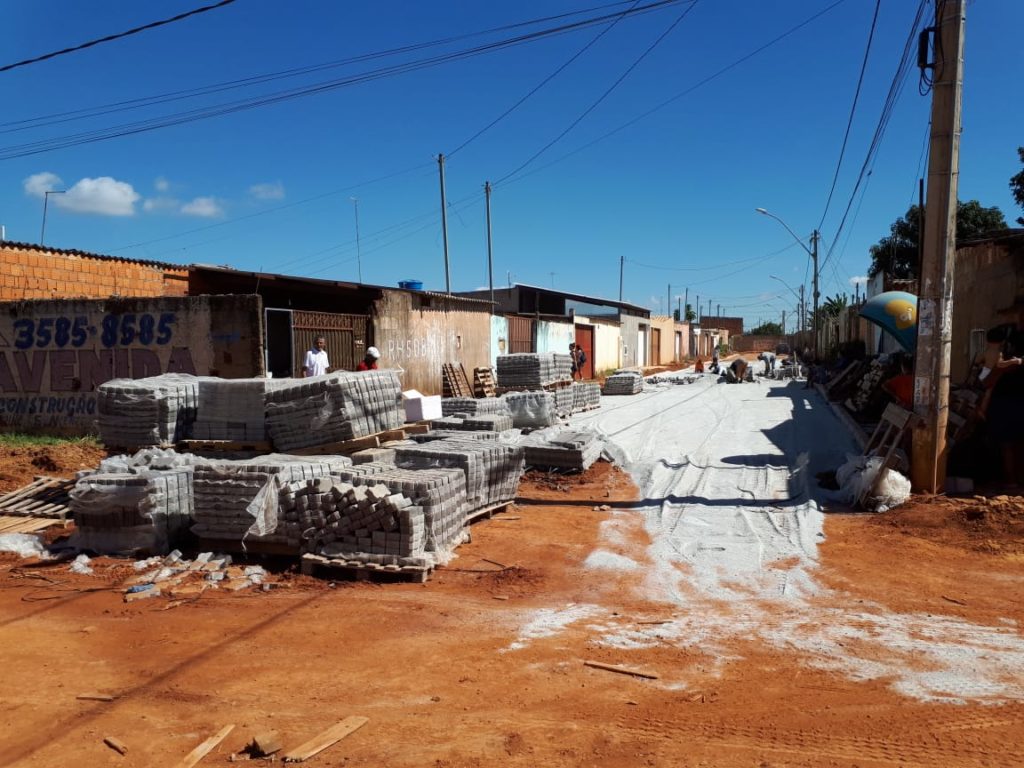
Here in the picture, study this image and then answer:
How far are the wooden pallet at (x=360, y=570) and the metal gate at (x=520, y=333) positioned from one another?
21.9 metres

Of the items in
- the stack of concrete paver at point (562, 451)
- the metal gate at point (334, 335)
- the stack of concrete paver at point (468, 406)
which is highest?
the metal gate at point (334, 335)

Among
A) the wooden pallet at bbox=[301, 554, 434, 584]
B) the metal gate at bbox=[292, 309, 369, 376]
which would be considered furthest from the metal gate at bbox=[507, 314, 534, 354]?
the wooden pallet at bbox=[301, 554, 434, 584]

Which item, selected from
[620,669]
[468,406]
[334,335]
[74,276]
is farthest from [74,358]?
[620,669]

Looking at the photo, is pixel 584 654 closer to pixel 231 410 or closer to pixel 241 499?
pixel 241 499

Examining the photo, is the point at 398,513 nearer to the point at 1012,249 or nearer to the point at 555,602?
the point at 555,602

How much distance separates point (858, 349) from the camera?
26.8 meters

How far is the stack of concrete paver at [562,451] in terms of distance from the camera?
11.1 metres

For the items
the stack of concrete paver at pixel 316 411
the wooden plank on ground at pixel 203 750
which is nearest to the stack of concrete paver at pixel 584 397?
the stack of concrete paver at pixel 316 411

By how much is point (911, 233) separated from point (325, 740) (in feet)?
150

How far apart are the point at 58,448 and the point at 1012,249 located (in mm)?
16858

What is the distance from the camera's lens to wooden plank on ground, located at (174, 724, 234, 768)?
11.8ft

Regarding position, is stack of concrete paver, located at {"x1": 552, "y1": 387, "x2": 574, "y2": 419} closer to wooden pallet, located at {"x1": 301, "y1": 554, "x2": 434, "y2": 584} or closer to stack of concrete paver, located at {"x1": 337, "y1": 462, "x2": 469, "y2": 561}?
stack of concrete paver, located at {"x1": 337, "y1": 462, "x2": 469, "y2": 561}

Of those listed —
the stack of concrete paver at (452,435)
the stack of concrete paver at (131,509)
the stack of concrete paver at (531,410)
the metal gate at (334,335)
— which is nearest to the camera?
the stack of concrete paver at (131,509)

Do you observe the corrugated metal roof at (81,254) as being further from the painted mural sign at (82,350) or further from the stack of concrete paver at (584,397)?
the stack of concrete paver at (584,397)
